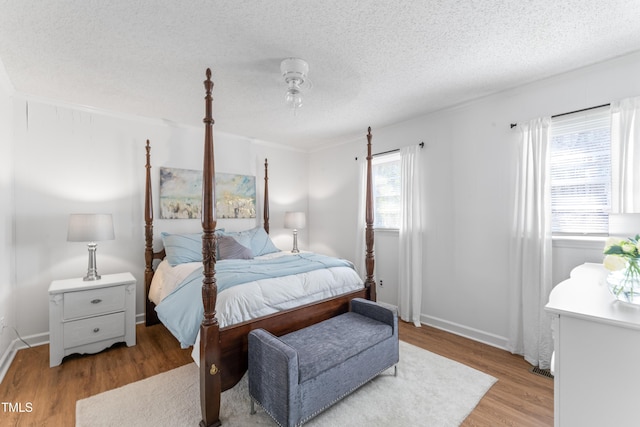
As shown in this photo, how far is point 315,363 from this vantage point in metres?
1.73

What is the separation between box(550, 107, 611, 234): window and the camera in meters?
2.27

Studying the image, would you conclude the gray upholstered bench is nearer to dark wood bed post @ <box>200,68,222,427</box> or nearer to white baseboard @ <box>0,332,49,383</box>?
dark wood bed post @ <box>200,68,222,427</box>

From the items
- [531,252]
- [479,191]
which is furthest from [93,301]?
[531,252]

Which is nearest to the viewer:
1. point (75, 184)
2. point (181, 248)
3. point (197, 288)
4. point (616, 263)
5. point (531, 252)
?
point (616, 263)

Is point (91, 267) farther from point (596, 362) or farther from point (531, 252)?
point (531, 252)

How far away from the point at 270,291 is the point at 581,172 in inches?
107

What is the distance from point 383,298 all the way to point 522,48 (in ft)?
10.1

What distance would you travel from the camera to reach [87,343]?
2588 mm

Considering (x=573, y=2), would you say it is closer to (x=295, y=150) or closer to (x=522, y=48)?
(x=522, y=48)

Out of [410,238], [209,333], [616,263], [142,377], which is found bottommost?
[142,377]

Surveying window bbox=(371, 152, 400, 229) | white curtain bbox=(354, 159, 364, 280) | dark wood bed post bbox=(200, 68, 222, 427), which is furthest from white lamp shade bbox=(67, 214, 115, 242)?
window bbox=(371, 152, 400, 229)

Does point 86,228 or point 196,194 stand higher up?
point 196,194

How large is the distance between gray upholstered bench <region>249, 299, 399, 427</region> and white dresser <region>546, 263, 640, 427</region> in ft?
3.59

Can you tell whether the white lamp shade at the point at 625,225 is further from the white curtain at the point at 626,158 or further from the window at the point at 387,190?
the window at the point at 387,190
